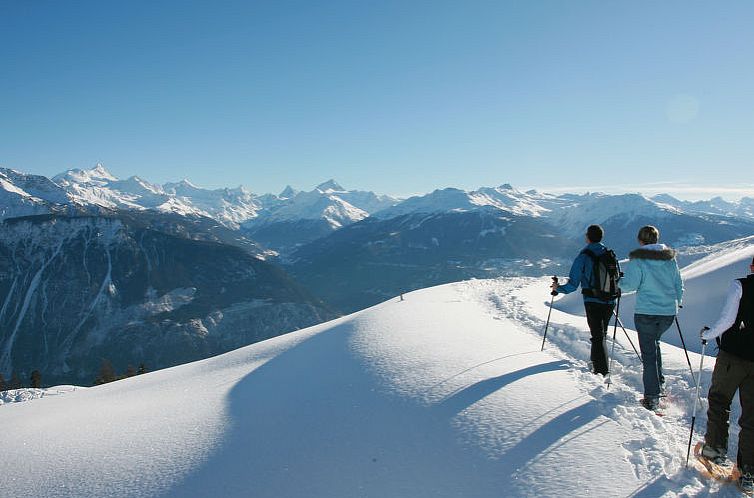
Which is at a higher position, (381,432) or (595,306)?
(595,306)

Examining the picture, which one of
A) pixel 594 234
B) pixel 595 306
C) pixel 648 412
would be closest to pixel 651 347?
pixel 648 412

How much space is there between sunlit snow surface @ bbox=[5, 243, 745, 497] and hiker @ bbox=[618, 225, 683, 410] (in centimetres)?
65

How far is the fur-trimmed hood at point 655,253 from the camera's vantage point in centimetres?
872

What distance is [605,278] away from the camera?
9.86 meters

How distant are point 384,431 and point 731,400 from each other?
17.7 ft

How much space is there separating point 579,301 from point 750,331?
72.2 feet

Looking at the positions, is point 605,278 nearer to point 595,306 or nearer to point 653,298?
point 595,306

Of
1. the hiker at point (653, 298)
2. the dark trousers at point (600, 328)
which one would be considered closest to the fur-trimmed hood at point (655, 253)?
the hiker at point (653, 298)

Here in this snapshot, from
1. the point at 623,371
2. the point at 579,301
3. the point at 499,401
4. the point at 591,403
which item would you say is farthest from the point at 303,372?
the point at 579,301

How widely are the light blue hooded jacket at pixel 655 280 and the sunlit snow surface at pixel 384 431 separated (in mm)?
1953

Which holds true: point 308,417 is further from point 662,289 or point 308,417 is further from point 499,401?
point 662,289

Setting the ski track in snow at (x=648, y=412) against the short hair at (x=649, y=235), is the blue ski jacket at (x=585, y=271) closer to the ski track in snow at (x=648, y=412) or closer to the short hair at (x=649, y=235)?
the short hair at (x=649, y=235)

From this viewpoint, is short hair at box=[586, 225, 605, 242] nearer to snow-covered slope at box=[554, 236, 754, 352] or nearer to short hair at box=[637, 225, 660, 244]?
short hair at box=[637, 225, 660, 244]

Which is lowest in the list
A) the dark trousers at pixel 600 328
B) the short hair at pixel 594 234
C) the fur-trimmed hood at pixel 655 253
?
the dark trousers at pixel 600 328
